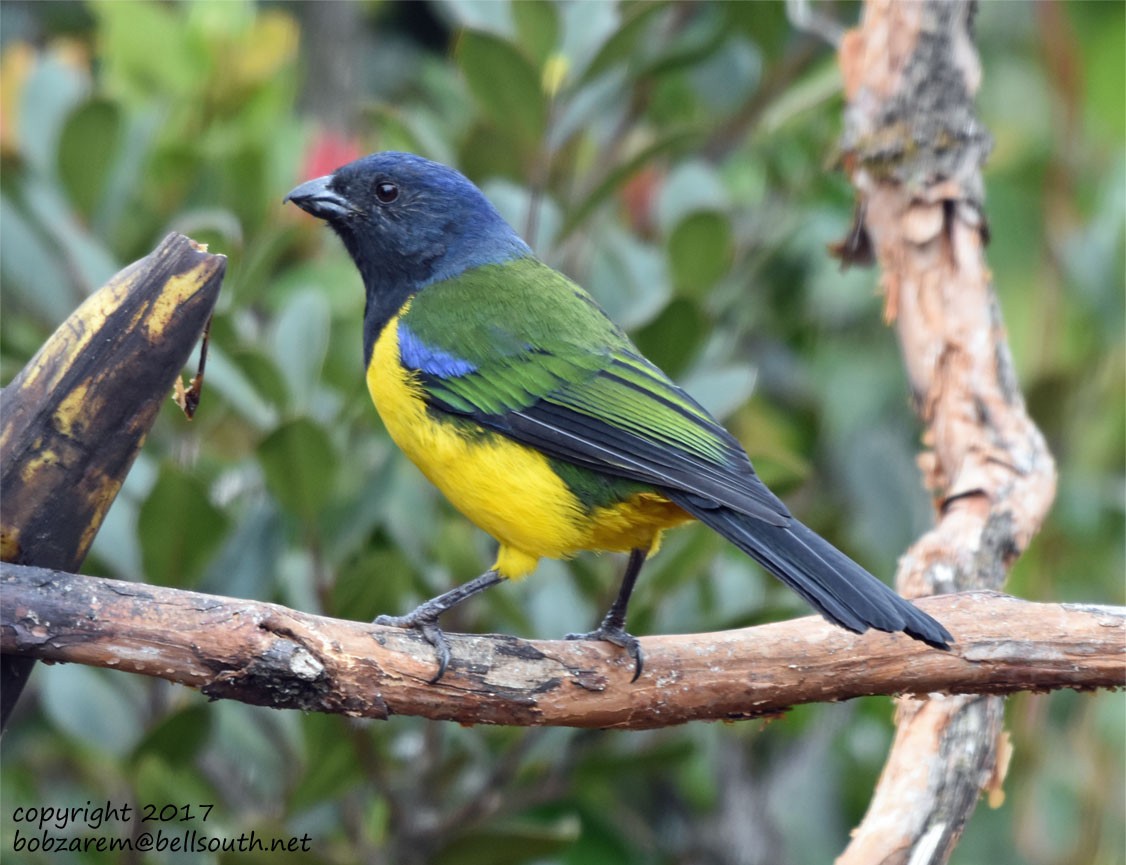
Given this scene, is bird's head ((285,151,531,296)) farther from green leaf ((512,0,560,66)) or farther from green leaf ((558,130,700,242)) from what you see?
green leaf ((512,0,560,66))

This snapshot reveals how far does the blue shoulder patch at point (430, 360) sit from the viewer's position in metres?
3.23

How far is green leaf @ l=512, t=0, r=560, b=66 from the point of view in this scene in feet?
12.6

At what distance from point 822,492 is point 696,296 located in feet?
5.12

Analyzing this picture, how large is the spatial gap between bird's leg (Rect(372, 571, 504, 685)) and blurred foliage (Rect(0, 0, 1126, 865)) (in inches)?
10.8

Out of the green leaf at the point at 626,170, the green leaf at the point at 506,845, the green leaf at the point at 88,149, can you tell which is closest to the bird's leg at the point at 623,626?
the green leaf at the point at 506,845

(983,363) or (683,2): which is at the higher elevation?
(683,2)

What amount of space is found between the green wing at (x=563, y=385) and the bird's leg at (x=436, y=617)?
0.36 m

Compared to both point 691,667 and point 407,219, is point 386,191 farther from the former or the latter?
point 691,667

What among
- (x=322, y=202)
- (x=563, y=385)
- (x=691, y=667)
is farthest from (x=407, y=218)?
(x=691, y=667)

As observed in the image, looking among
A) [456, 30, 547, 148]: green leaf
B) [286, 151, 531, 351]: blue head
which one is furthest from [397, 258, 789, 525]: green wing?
[456, 30, 547, 148]: green leaf

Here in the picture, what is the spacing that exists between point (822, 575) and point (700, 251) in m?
1.44

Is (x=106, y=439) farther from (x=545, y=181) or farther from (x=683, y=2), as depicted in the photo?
(x=683, y=2)

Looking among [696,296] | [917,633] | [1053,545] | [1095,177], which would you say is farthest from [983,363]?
[1095,177]

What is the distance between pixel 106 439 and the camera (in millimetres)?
2410
